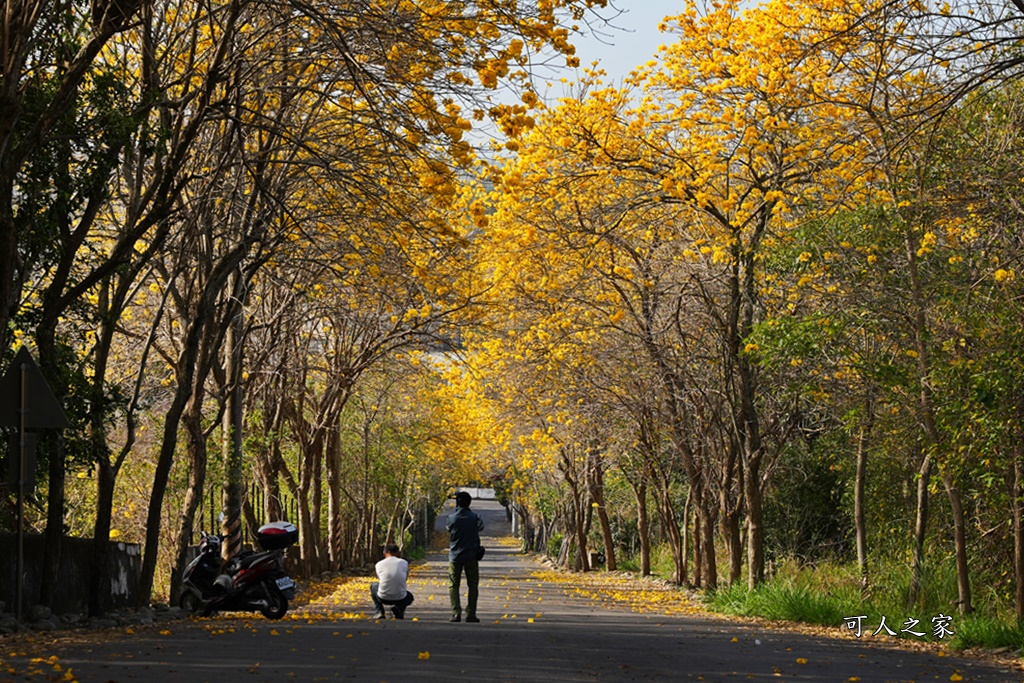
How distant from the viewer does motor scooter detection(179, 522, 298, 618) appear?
1761cm

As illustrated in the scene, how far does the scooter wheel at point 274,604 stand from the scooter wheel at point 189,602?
4.29ft

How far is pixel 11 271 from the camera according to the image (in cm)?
1099

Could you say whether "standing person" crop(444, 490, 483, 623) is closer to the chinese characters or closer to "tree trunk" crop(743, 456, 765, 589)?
the chinese characters

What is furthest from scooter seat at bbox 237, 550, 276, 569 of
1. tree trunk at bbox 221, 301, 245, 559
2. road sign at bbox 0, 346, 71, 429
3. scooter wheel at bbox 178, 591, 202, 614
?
road sign at bbox 0, 346, 71, 429

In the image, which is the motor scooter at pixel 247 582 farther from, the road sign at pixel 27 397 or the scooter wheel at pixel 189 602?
the road sign at pixel 27 397

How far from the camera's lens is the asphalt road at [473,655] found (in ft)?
31.5

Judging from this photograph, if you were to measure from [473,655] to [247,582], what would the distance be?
7.27 metres

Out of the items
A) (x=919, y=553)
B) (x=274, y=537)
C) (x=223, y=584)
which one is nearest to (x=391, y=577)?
(x=274, y=537)

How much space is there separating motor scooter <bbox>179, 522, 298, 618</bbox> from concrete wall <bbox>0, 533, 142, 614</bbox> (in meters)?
0.88

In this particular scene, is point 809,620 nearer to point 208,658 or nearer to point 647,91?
point 647,91

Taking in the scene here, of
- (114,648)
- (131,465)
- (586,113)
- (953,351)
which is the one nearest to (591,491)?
(131,465)

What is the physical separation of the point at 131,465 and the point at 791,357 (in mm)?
17831

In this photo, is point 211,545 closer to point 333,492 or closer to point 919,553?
point 919,553

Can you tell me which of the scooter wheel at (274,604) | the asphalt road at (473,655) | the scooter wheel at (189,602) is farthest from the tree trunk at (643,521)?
the asphalt road at (473,655)
